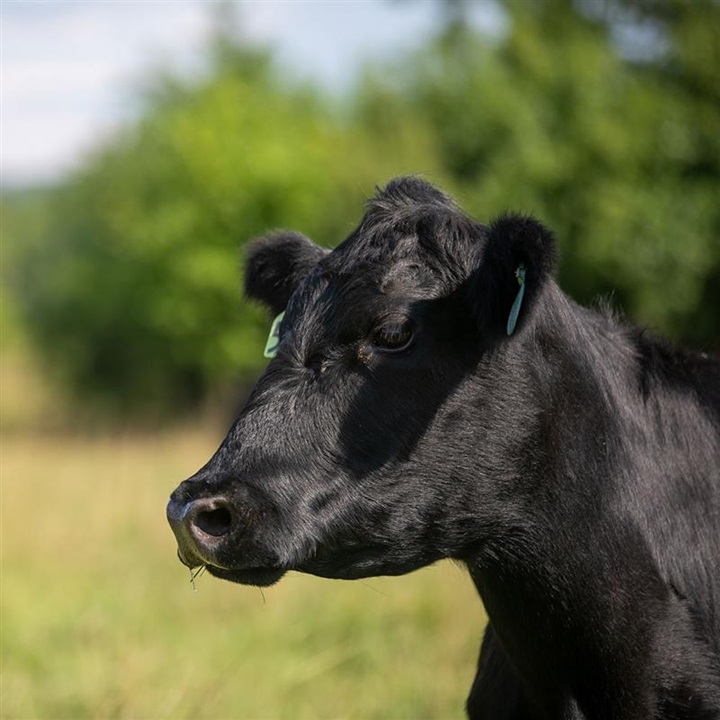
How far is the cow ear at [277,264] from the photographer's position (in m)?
4.16

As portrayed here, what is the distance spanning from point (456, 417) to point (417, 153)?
20.8 m

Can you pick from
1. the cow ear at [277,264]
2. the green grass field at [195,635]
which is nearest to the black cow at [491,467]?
the cow ear at [277,264]

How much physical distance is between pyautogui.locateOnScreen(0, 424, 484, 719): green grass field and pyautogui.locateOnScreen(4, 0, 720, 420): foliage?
9.68m

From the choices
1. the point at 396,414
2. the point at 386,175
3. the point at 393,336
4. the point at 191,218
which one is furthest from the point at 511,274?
the point at 191,218

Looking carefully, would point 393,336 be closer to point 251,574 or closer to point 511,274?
point 511,274

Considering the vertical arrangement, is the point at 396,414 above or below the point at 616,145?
above

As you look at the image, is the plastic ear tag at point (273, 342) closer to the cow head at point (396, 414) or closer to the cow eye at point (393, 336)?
the cow head at point (396, 414)

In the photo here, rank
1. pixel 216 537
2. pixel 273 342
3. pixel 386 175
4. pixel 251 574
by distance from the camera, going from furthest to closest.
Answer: pixel 386 175, pixel 273 342, pixel 251 574, pixel 216 537

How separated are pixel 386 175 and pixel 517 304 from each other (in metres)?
21.6

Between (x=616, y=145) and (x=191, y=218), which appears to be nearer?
(x=616, y=145)

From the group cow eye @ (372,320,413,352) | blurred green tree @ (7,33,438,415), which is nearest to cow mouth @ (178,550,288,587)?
cow eye @ (372,320,413,352)

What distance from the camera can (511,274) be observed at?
330 centimetres

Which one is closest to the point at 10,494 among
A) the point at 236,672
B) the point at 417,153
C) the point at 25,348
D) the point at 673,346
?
the point at 236,672

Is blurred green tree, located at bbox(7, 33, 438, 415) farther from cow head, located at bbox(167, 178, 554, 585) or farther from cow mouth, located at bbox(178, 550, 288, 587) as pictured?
cow mouth, located at bbox(178, 550, 288, 587)
